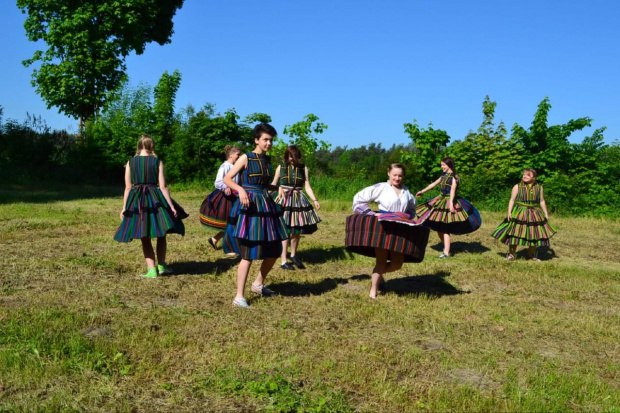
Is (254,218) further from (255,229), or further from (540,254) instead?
(540,254)

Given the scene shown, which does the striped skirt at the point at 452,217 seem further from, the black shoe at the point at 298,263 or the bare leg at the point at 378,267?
the bare leg at the point at 378,267

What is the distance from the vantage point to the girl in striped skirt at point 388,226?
6656 millimetres

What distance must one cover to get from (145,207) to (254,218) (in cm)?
189

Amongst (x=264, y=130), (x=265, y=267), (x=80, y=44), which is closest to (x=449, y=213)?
(x=265, y=267)

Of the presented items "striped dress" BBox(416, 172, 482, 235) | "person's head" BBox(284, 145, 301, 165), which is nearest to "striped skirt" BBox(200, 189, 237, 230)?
"person's head" BBox(284, 145, 301, 165)

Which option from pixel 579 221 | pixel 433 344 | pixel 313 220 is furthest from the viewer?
pixel 579 221

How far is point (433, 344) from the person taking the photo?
17.8ft

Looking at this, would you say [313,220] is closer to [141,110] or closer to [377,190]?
[377,190]

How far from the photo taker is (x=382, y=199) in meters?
6.91

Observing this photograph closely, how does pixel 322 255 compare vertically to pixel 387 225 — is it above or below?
below

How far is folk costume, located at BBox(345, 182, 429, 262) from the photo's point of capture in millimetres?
6645

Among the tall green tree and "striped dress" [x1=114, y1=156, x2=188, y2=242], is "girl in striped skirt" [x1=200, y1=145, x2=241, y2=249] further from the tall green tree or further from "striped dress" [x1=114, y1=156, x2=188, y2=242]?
the tall green tree

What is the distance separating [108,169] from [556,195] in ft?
62.6

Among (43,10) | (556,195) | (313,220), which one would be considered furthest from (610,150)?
(43,10)
